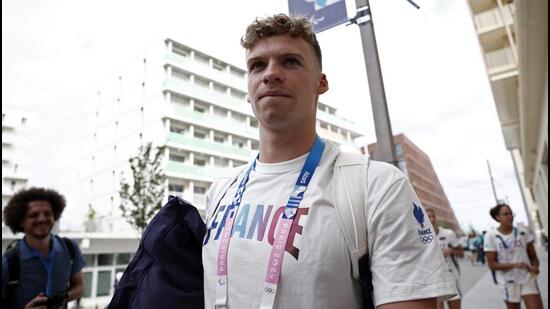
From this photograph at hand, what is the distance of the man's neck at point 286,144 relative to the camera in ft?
4.72

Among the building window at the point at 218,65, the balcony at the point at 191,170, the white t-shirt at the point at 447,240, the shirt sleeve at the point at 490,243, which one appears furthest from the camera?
the building window at the point at 218,65

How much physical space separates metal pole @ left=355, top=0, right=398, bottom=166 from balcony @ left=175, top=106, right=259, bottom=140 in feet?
94.4

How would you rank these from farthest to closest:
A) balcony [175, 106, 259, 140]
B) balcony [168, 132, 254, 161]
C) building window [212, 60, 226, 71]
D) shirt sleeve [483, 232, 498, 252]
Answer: building window [212, 60, 226, 71]
balcony [175, 106, 259, 140]
balcony [168, 132, 254, 161]
shirt sleeve [483, 232, 498, 252]

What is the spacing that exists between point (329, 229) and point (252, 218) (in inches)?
11.4

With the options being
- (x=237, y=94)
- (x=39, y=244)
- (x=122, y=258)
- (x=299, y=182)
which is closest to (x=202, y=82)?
(x=237, y=94)

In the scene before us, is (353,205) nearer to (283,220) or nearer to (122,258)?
(283,220)

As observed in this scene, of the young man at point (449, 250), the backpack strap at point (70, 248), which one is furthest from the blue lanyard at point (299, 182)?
the young man at point (449, 250)

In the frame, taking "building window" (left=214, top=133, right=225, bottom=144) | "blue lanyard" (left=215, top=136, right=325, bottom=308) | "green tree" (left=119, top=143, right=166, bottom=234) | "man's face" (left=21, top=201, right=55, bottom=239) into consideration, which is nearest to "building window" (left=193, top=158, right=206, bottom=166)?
"building window" (left=214, top=133, right=225, bottom=144)

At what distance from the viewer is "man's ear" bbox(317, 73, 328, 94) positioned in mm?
1550

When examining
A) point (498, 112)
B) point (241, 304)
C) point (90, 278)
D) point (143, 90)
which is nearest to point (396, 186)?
point (241, 304)

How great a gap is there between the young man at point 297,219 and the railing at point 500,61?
36.3 ft

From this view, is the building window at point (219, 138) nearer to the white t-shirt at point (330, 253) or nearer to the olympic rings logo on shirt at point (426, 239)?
the white t-shirt at point (330, 253)

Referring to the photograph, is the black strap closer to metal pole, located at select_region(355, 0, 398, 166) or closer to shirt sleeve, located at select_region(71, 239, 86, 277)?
metal pole, located at select_region(355, 0, 398, 166)

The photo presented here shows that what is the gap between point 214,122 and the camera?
3334 centimetres
